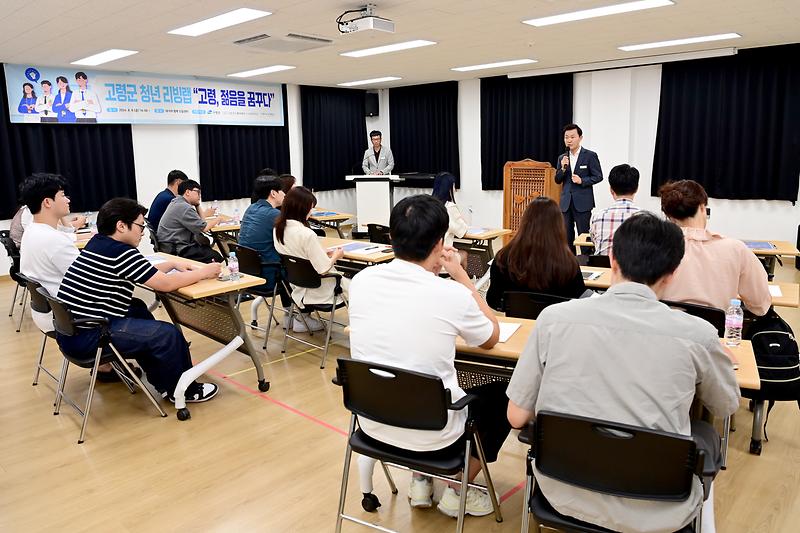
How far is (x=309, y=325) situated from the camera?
521cm

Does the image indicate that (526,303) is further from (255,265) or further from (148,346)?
(255,265)

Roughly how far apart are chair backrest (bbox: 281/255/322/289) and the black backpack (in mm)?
2687

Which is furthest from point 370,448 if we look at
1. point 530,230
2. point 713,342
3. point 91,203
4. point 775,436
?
point 91,203

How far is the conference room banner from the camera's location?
7.64m

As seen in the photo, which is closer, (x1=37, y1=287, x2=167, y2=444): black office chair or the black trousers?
(x1=37, y1=287, x2=167, y2=444): black office chair

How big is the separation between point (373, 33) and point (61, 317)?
4.07 metres

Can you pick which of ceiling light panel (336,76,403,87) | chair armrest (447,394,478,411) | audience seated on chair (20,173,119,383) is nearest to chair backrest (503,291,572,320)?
chair armrest (447,394,478,411)

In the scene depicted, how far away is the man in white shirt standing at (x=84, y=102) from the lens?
8008 millimetres

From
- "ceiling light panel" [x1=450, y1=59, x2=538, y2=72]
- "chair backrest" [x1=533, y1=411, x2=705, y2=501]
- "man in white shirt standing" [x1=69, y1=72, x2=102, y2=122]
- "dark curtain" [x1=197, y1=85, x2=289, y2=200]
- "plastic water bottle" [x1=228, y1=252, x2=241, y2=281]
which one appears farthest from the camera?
"dark curtain" [x1=197, y1=85, x2=289, y2=200]

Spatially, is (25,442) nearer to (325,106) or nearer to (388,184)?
(388,184)

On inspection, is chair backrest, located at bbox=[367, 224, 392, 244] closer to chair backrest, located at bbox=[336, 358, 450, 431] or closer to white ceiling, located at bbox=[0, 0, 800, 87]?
white ceiling, located at bbox=[0, 0, 800, 87]

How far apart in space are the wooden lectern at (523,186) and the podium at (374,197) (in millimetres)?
2106

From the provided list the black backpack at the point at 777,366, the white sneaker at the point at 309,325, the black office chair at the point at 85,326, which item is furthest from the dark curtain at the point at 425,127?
the black backpack at the point at 777,366

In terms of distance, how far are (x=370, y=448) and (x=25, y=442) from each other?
7.76 ft
